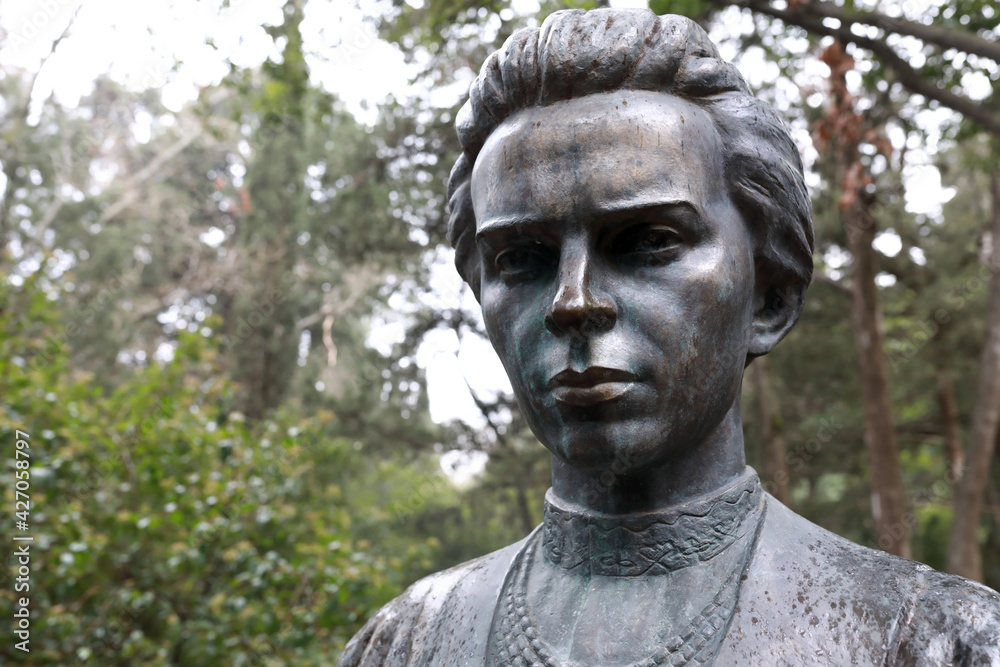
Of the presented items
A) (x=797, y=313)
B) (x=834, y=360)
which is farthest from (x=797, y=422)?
(x=797, y=313)

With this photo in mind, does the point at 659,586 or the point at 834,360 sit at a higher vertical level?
the point at 659,586

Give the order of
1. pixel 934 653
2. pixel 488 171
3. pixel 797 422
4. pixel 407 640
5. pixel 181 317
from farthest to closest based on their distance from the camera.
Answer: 1. pixel 181 317
2. pixel 797 422
3. pixel 407 640
4. pixel 488 171
5. pixel 934 653

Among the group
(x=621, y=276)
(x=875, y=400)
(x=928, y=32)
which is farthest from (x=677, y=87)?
(x=875, y=400)

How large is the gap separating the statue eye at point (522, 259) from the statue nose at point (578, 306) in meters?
0.13

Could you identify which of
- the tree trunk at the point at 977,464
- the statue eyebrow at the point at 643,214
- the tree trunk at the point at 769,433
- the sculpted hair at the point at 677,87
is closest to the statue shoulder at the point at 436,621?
the statue eyebrow at the point at 643,214

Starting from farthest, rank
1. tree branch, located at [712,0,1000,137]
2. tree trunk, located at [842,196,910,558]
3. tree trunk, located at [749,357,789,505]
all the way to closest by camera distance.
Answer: tree trunk, located at [749,357,789,505] < tree trunk, located at [842,196,910,558] < tree branch, located at [712,0,1000,137]

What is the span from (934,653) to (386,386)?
10885 millimetres

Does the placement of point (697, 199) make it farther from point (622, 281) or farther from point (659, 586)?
point (659, 586)

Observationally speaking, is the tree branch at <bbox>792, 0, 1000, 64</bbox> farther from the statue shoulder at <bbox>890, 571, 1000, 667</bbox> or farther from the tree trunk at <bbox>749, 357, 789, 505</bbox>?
the statue shoulder at <bbox>890, 571, 1000, 667</bbox>

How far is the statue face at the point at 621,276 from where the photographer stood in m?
1.60

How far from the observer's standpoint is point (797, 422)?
449 inches

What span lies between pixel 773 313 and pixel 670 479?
43cm

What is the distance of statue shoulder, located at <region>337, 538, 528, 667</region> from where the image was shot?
1825mm

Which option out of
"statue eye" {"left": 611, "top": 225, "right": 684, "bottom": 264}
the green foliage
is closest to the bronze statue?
"statue eye" {"left": 611, "top": 225, "right": 684, "bottom": 264}
